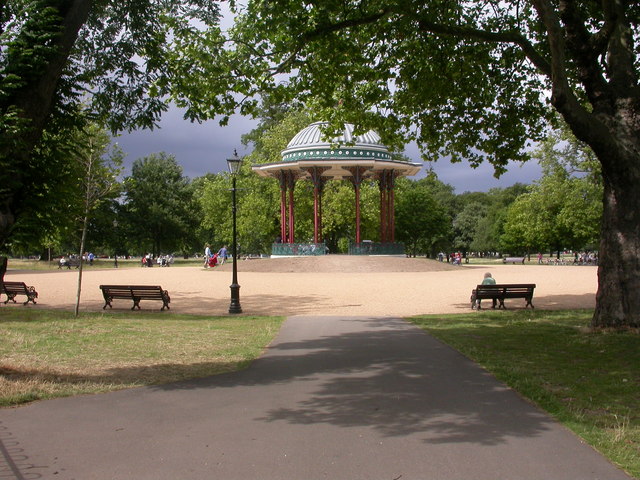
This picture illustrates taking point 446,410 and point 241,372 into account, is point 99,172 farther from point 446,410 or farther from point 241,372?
point 446,410

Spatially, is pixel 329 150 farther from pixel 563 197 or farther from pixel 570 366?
pixel 570 366

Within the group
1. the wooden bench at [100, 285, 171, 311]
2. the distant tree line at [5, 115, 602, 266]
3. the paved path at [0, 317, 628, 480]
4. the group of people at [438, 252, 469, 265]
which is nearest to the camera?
the paved path at [0, 317, 628, 480]

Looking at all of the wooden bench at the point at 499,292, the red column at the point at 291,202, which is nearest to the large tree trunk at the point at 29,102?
the wooden bench at the point at 499,292

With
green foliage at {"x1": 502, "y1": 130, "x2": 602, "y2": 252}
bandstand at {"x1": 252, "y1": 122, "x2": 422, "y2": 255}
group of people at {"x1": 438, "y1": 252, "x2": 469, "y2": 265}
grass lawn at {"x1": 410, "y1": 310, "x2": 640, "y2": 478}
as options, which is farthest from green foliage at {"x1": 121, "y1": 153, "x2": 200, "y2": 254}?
grass lawn at {"x1": 410, "y1": 310, "x2": 640, "y2": 478}

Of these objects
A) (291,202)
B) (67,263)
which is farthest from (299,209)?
(67,263)

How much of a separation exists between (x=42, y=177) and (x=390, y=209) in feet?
127

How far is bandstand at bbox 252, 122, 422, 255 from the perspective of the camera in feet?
139

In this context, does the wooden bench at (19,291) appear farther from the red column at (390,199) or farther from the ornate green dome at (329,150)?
the red column at (390,199)

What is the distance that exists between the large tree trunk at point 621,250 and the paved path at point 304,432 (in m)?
4.55

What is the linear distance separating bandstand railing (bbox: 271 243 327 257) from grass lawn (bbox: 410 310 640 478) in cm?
2864

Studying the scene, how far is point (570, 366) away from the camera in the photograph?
317 inches

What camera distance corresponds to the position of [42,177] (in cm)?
695

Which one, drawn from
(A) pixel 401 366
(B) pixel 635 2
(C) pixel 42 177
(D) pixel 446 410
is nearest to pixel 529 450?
(D) pixel 446 410

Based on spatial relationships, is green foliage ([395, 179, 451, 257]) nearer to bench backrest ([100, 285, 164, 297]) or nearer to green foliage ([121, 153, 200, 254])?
green foliage ([121, 153, 200, 254])
